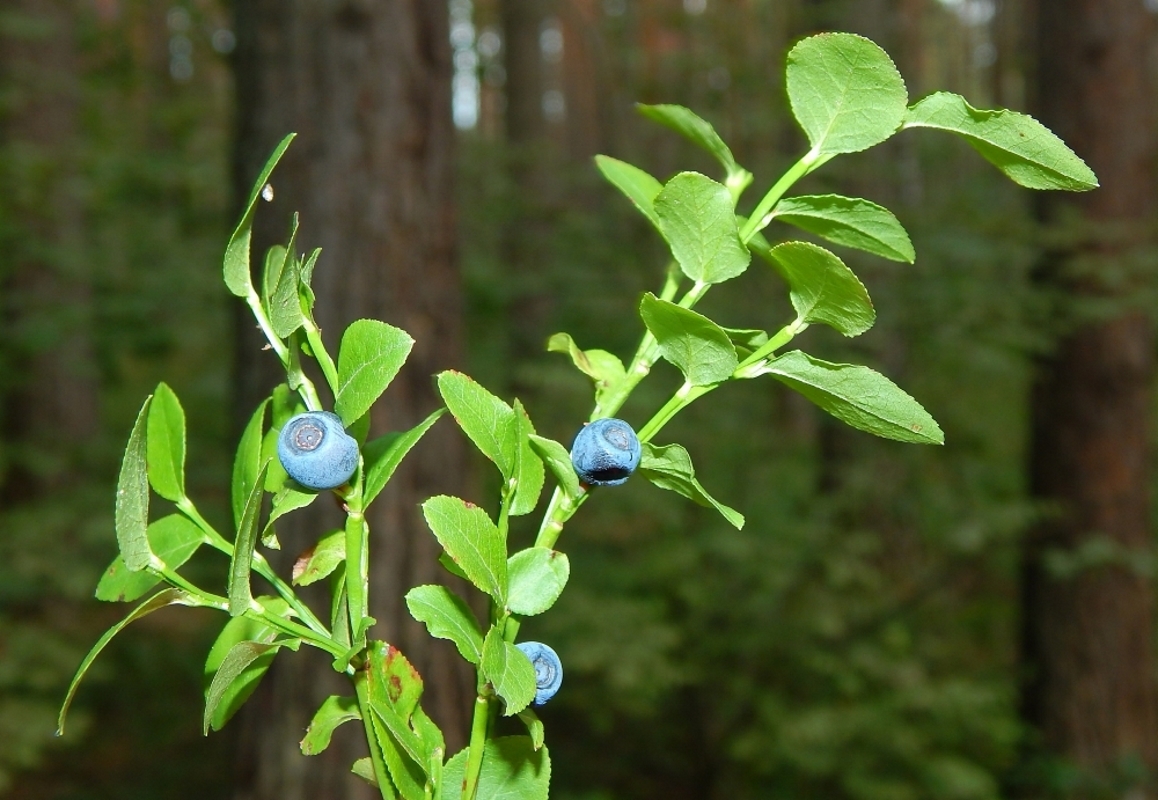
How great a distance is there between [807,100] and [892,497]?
4.06 m

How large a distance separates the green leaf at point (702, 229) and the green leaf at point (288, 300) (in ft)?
0.48

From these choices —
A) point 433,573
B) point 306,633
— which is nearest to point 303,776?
point 433,573

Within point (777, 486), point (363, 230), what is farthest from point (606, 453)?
point (777, 486)

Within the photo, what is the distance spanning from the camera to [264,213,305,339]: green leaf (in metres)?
0.37

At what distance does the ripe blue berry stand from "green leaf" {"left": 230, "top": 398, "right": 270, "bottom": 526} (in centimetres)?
5

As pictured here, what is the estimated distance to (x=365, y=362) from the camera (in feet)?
1.27

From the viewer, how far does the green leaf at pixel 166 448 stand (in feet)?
1.46

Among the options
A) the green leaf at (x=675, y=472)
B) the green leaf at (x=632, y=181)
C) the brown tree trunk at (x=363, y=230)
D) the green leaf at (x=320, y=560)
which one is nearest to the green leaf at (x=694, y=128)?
the green leaf at (x=632, y=181)

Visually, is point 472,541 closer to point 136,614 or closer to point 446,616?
point 446,616

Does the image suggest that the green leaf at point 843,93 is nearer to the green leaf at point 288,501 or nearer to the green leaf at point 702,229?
the green leaf at point 702,229

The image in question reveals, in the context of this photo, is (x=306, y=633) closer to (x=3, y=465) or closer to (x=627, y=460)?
(x=627, y=460)

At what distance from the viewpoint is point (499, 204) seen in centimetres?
559

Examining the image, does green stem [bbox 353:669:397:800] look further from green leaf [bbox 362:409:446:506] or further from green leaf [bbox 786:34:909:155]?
green leaf [bbox 786:34:909:155]

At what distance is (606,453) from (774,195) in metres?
0.13
